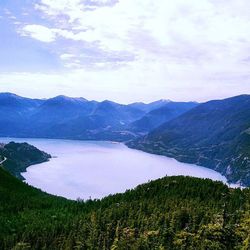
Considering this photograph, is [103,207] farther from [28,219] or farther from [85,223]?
[85,223]

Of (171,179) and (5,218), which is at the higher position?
(171,179)

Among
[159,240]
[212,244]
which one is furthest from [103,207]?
[212,244]

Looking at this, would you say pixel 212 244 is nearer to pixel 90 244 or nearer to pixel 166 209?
pixel 90 244

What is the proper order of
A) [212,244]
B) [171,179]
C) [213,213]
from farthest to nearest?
[171,179], [213,213], [212,244]

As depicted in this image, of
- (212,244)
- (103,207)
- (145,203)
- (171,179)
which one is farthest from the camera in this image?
(171,179)

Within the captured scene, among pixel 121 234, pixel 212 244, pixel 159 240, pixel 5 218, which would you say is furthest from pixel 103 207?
pixel 212 244

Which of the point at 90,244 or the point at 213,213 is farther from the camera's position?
the point at 213,213
